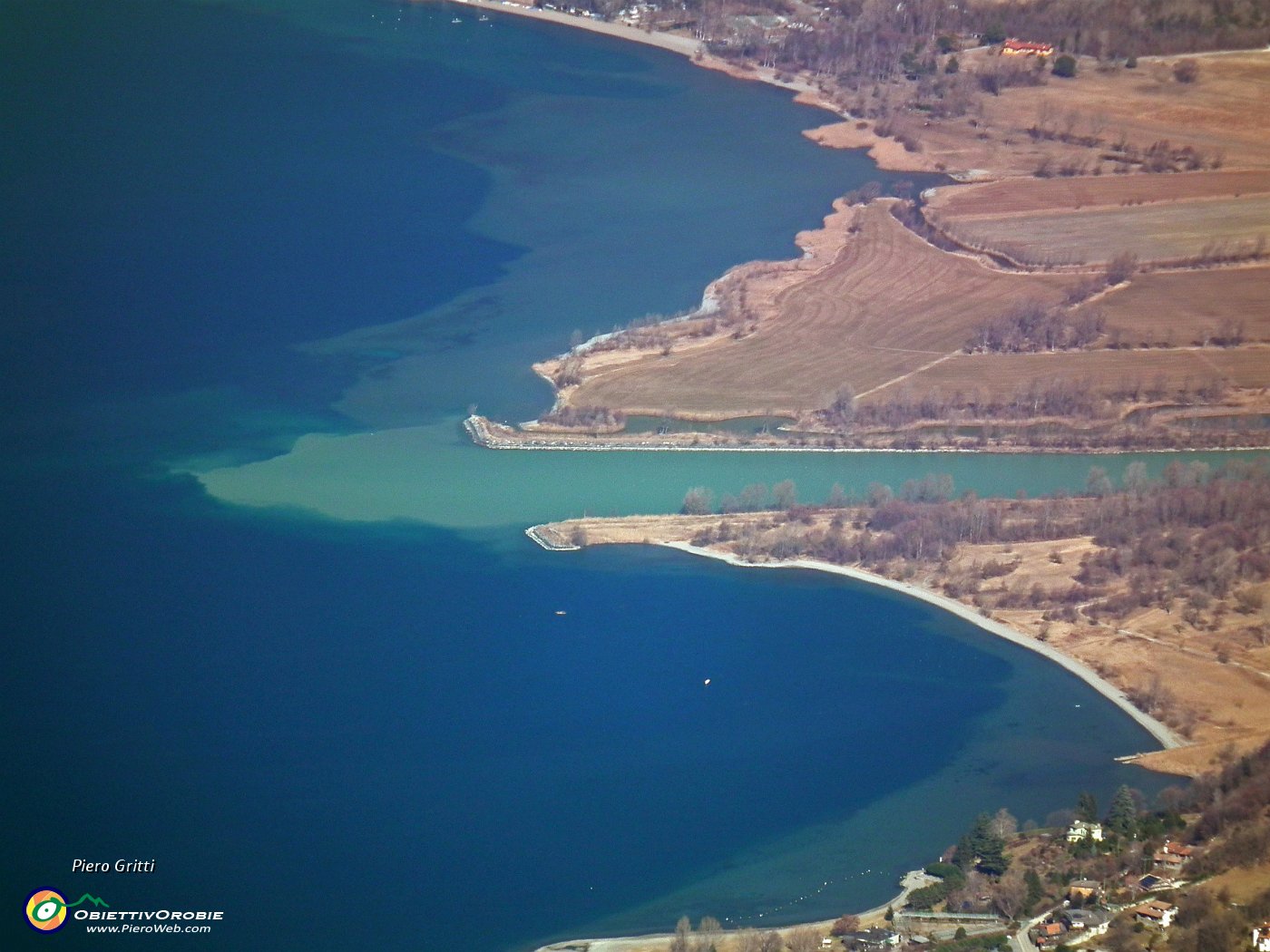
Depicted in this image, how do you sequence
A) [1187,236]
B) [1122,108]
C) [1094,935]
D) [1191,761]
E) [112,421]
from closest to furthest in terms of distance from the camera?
1. [1094,935]
2. [1191,761]
3. [112,421]
4. [1187,236]
5. [1122,108]

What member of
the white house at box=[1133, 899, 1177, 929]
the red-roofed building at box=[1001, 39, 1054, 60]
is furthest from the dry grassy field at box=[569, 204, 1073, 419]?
the white house at box=[1133, 899, 1177, 929]

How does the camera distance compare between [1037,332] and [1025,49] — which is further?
[1025,49]

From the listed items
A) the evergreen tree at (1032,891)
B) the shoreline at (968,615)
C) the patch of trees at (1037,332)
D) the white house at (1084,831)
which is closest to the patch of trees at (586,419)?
the shoreline at (968,615)

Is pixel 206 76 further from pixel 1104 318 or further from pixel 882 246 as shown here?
pixel 1104 318

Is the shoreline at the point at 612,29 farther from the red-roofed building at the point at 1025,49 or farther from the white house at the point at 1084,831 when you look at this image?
the white house at the point at 1084,831

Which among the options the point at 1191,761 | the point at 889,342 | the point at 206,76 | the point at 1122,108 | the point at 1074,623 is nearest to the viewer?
the point at 1191,761

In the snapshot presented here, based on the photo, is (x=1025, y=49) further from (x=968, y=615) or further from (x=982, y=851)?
(x=982, y=851)

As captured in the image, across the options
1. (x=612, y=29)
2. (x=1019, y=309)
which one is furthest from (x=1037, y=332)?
(x=612, y=29)

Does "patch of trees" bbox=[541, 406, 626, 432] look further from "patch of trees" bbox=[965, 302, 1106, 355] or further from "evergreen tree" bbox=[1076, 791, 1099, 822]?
"evergreen tree" bbox=[1076, 791, 1099, 822]

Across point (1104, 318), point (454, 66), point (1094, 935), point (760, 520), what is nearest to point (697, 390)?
point (760, 520)
